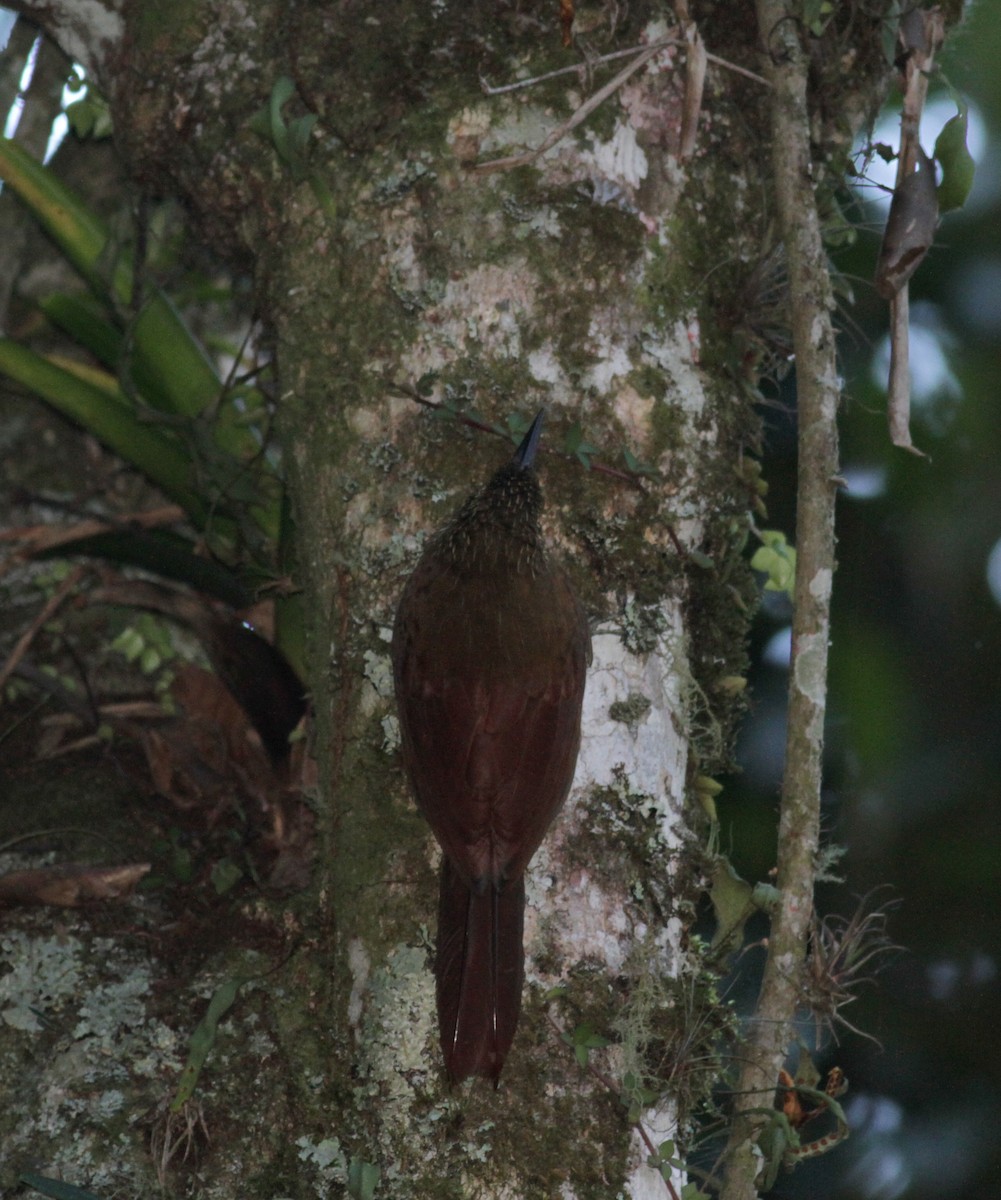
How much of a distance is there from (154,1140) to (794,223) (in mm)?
1693

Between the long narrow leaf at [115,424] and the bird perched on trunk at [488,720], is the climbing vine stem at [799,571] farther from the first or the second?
the long narrow leaf at [115,424]

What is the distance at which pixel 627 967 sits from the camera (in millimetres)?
1903

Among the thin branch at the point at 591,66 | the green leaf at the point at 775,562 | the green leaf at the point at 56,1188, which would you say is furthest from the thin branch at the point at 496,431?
the green leaf at the point at 56,1188

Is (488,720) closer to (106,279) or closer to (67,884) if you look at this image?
(67,884)

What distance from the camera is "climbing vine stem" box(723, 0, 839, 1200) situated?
6.40 ft

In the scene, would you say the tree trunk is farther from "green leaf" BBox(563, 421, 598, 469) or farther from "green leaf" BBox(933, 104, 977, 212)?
"green leaf" BBox(933, 104, 977, 212)

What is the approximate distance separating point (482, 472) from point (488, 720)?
0.39m

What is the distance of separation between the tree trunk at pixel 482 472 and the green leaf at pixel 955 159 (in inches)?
11.6

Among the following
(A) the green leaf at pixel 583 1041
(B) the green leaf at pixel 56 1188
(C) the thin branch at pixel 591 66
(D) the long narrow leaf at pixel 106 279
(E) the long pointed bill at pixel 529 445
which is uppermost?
(D) the long narrow leaf at pixel 106 279

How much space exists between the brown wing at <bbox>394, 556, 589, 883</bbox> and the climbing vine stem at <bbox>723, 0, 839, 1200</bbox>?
337 millimetres

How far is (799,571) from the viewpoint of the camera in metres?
2.10

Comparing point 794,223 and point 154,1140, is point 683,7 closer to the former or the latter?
point 794,223

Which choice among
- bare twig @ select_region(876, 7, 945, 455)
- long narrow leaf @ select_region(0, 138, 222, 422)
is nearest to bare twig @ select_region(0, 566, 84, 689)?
long narrow leaf @ select_region(0, 138, 222, 422)

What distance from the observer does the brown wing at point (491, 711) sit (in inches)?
75.2
